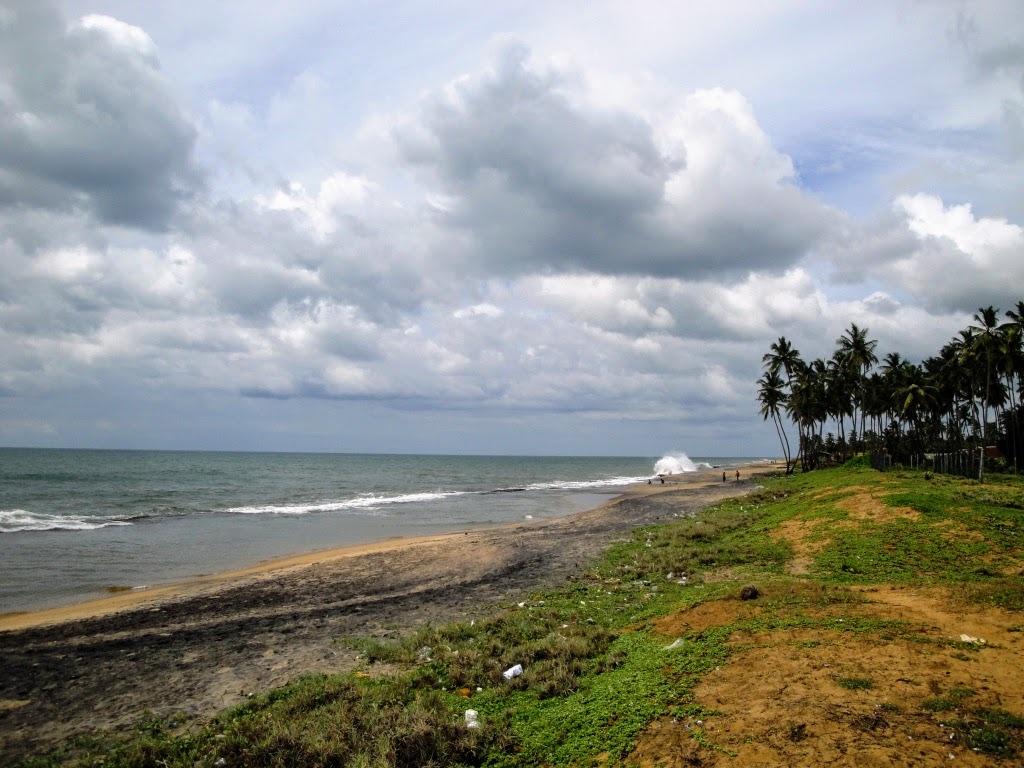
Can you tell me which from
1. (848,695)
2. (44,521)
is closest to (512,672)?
(848,695)

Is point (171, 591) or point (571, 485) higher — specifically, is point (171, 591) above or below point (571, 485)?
above

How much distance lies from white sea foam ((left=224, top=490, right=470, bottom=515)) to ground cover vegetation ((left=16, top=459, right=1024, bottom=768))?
39.2 metres

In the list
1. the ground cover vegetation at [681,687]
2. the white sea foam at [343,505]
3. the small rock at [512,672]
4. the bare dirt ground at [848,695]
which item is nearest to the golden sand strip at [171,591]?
the ground cover vegetation at [681,687]

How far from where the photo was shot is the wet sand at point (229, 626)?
11.0 m

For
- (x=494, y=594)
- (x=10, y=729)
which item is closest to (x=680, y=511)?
(x=494, y=594)

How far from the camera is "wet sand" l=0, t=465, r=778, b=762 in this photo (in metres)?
11.0

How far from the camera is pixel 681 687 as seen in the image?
27.5 ft

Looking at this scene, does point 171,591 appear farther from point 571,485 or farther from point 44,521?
point 571,485

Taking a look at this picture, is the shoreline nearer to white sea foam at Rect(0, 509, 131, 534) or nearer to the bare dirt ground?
the bare dirt ground

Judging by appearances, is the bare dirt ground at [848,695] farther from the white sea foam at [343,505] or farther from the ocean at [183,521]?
the white sea foam at [343,505]

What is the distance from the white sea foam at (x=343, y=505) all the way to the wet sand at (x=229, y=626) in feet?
76.8

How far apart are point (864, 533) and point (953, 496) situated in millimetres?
7593

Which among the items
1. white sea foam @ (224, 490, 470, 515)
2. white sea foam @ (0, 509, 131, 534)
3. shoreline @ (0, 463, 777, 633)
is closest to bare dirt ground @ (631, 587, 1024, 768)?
shoreline @ (0, 463, 777, 633)

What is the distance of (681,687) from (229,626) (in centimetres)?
1287
